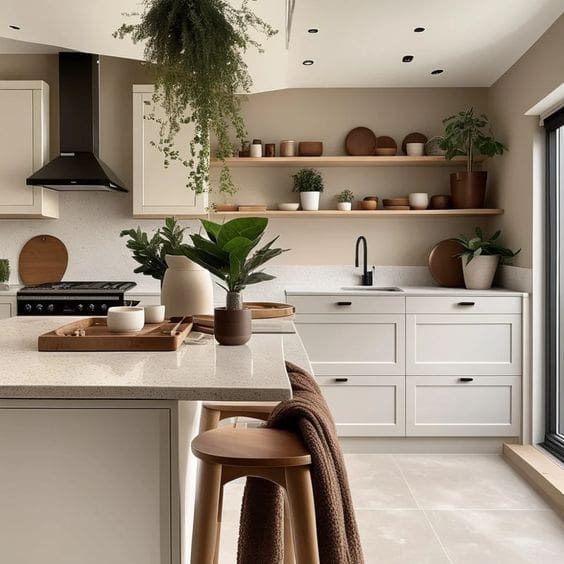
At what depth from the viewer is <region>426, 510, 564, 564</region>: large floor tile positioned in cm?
265

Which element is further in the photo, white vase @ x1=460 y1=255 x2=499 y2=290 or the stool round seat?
white vase @ x1=460 y1=255 x2=499 y2=290

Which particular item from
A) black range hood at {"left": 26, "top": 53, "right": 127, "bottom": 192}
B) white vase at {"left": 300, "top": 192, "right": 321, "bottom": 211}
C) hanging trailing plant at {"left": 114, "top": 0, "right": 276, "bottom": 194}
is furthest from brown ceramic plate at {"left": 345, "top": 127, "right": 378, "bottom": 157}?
hanging trailing plant at {"left": 114, "top": 0, "right": 276, "bottom": 194}

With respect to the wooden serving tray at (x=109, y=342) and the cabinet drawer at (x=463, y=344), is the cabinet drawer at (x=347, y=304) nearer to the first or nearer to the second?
the cabinet drawer at (x=463, y=344)

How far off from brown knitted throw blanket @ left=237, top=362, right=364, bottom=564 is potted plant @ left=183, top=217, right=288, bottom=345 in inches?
8.3

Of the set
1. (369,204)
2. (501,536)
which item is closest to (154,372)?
(501,536)

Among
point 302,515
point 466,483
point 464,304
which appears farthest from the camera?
point 464,304

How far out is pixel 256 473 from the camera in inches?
53.9

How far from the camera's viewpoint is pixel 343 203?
453cm

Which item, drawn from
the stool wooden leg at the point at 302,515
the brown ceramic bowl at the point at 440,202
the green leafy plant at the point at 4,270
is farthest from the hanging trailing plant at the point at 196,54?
the green leafy plant at the point at 4,270

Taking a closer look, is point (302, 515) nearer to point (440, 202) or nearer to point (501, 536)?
point (501, 536)

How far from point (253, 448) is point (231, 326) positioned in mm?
508

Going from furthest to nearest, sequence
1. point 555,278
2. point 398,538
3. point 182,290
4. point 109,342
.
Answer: point 555,278, point 398,538, point 182,290, point 109,342

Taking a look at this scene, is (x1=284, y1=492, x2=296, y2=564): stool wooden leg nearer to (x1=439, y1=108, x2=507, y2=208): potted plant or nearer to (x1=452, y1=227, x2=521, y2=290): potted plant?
(x1=452, y1=227, x2=521, y2=290): potted plant

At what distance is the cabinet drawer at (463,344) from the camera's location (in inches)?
158
